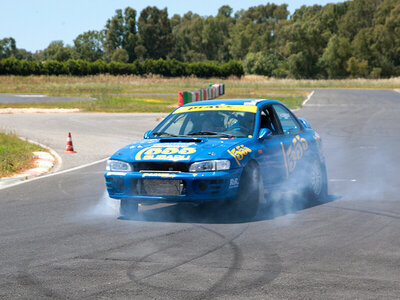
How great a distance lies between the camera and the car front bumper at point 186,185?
7.96m

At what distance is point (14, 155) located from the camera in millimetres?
15516

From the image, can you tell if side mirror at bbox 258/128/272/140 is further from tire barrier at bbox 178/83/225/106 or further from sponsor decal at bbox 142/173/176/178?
tire barrier at bbox 178/83/225/106

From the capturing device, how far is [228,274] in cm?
576

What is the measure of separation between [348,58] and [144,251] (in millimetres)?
127991

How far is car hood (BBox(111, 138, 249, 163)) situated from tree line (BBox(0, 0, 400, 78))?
8480cm

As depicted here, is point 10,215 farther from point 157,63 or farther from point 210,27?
point 210,27

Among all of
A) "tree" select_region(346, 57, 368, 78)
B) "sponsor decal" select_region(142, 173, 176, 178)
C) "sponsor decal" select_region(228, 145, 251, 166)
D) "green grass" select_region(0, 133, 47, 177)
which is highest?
"sponsor decal" select_region(228, 145, 251, 166)

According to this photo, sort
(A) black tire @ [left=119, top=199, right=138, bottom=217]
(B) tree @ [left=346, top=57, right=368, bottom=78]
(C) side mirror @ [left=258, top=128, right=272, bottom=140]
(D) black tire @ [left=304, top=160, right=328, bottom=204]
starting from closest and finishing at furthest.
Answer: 1. (A) black tire @ [left=119, top=199, right=138, bottom=217]
2. (C) side mirror @ [left=258, top=128, right=272, bottom=140]
3. (D) black tire @ [left=304, top=160, right=328, bottom=204]
4. (B) tree @ [left=346, top=57, right=368, bottom=78]

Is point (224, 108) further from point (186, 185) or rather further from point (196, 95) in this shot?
point (196, 95)

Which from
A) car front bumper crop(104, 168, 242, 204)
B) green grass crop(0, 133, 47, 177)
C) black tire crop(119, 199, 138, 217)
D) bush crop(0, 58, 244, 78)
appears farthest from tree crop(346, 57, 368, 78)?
car front bumper crop(104, 168, 242, 204)

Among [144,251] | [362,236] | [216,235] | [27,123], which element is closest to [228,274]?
[144,251]

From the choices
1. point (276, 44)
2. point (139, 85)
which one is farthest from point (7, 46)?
point (139, 85)

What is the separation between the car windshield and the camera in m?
9.01

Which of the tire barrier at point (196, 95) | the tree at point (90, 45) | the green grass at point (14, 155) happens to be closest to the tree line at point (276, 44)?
the tree at point (90, 45)
